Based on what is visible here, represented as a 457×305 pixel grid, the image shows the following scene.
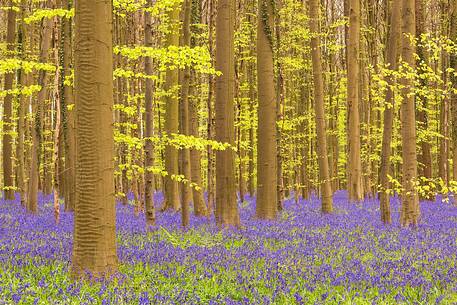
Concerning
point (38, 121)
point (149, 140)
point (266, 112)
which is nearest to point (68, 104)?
point (38, 121)

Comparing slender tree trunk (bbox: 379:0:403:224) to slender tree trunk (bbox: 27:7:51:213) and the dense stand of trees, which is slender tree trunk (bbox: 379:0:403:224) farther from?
slender tree trunk (bbox: 27:7:51:213)

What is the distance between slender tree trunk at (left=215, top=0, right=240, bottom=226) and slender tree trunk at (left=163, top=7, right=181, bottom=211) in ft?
17.2

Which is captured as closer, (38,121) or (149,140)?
(149,140)

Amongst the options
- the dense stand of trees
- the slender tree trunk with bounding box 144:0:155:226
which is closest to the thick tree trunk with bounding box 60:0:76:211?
the dense stand of trees

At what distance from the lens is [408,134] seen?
1519cm

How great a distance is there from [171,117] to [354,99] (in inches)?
327

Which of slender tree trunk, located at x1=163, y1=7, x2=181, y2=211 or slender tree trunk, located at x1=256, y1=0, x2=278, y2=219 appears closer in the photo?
slender tree trunk, located at x1=256, y1=0, x2=278, y2=219

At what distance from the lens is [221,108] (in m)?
14.5

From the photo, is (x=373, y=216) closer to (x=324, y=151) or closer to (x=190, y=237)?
(x=324, y=151)

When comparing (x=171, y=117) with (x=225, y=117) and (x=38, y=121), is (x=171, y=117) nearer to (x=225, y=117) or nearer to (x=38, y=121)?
(x=38, y=121)

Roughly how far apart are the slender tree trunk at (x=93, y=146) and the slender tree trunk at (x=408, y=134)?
9.30 m

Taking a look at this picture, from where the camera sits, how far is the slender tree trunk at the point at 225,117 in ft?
47.6

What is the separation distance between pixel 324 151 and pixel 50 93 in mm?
18365

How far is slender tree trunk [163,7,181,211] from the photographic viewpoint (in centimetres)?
2061
